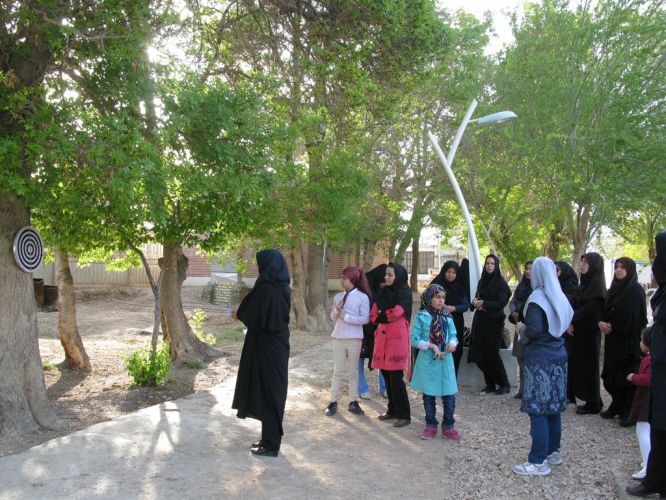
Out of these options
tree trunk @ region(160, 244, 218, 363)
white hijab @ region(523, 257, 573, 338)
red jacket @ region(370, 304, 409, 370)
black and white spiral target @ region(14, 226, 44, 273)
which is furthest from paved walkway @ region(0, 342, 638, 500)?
tree trunk @ region(160, 244, 218, 363)

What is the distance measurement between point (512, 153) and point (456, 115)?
4687mm

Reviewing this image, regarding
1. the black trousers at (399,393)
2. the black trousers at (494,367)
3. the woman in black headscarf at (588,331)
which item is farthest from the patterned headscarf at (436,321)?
the black trousers at (494,367)

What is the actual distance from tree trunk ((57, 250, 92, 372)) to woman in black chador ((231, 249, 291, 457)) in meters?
6.30

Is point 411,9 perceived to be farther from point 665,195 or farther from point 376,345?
point 665,195

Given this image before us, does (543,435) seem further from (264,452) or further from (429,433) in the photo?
(264,452)

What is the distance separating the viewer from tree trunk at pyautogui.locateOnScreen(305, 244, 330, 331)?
18.9 meters

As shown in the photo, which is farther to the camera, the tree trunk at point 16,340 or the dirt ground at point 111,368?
the dirt ground at point 111,368

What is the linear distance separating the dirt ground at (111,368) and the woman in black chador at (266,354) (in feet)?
8.52

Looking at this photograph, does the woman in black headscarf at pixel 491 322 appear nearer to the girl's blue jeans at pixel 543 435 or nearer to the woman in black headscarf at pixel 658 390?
the girl's blue jeans at pixel 543 435

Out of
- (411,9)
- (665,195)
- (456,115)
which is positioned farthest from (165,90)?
(456,115)

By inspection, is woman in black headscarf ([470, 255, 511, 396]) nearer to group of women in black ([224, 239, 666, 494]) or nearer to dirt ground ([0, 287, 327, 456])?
group of women in black ([224, 239, 666, 494])

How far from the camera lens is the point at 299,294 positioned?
18.2m

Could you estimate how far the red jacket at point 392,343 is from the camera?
6820mm

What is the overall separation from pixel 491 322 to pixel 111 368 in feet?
23.7
